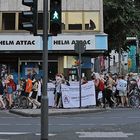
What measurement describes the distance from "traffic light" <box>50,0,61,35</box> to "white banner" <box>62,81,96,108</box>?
1349cm

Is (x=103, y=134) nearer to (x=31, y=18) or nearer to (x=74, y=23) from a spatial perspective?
(x=31, y=18)

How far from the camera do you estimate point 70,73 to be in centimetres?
3500

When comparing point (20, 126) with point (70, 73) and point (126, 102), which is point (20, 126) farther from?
point (70, 73)

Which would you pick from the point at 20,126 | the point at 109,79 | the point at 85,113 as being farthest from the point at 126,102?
the point at 20,126

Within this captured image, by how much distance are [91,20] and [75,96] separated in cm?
1003

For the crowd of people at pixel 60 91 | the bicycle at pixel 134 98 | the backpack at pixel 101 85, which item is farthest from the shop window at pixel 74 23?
the backpack at pixel 101 85

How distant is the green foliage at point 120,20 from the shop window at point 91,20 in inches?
200

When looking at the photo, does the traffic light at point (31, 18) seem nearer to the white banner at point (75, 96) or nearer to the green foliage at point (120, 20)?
the white banner at point (75, 96)

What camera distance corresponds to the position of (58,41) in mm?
34562

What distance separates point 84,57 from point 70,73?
4.84 feet

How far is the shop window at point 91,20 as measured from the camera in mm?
35281

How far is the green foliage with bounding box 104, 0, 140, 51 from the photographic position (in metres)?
40.5

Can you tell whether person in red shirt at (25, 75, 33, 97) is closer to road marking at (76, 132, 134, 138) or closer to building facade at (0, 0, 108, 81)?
building facade at (0, 0, 108, 81)

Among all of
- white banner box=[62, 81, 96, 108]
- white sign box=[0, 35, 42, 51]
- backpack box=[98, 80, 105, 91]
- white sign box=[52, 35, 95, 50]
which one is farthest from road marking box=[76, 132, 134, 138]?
white sign box=[0, 35, 42, 51]
